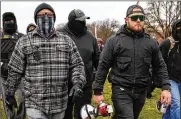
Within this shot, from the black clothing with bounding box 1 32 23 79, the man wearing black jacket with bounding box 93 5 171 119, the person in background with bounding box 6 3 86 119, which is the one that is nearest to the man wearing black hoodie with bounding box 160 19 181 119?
the man wearing black jacket with bounding box 93 5 171 119

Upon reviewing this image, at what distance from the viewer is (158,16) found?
2253 inches

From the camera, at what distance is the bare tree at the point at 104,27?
63.0 metres

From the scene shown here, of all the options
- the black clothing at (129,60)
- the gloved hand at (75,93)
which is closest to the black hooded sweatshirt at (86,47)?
the black clothing at (129,60)

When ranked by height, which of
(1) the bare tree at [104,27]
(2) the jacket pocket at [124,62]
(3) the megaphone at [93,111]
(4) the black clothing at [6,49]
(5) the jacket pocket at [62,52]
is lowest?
(1) the bare tree at [104,27]

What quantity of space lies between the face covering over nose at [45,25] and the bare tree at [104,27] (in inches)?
2236

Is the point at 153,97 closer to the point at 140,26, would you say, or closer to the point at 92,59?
the point at 92,59

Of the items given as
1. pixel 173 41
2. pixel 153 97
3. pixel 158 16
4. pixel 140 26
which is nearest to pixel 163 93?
pixel 140 26

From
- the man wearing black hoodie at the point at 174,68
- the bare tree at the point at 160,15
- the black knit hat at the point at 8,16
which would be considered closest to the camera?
the man wearing black hoodie at the point at 174,68

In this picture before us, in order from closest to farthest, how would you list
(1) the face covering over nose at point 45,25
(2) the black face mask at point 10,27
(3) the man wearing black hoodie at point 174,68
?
(1) the face covering over nose at point 45,25 → (3) the man wearing black hoodie at point 174,68 → (2) the black face mask at point 10,27

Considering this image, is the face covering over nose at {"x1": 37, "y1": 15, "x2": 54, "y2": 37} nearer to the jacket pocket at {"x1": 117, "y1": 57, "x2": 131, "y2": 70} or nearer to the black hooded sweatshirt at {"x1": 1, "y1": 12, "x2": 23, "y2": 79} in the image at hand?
the jacket pocket at {"x1": 117, "y1": 57, "x2": 131, "y2": 70}

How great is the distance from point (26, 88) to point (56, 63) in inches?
17.8

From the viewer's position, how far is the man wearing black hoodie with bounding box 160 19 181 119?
615 centimetres

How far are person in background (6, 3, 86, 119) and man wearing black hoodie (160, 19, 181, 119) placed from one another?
204 cm

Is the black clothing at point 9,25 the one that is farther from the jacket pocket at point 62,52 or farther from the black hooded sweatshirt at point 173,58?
the jacket pocket at point 62,52
